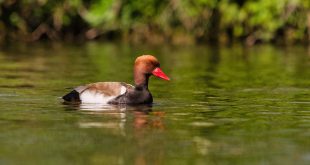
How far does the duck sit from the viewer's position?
15.1 meters

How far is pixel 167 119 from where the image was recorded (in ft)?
44.3

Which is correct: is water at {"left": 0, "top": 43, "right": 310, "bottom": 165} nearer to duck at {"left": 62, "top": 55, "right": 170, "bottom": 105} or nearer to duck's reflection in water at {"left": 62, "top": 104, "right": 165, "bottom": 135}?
duck's reflection in water at {"left": 62, "top": 104, "right": 165, "bottom": 135}

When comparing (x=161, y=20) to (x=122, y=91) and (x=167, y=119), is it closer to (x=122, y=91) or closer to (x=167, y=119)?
(x=122, y=91)

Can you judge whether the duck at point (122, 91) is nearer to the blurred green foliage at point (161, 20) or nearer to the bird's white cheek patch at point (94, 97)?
the bird's white cheek patch at point (94, 97)

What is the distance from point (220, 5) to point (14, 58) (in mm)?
14152

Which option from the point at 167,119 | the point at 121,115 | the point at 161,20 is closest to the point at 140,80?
the point at 121,115

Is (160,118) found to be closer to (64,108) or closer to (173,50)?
(64,108)

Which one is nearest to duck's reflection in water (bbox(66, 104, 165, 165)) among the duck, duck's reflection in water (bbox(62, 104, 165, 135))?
duck's reflection in water (bbox(62, 104, 165, 135))

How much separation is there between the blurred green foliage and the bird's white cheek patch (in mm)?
24530

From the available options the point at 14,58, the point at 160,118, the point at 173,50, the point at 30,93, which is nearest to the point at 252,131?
the point at 160,118

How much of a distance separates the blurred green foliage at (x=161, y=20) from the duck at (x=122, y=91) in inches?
953

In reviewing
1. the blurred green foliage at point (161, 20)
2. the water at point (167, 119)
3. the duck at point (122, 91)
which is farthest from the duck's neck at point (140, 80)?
the blurred green foliage at point (161, 20)

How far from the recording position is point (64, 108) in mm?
Result: 14695

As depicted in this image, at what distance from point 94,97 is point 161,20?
85.7 ft
